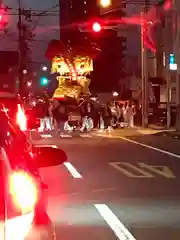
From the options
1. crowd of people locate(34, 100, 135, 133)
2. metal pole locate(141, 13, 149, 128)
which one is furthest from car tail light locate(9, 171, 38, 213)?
metal pole locate(141, 13, 149, 128)

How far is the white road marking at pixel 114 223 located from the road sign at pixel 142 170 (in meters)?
4.79

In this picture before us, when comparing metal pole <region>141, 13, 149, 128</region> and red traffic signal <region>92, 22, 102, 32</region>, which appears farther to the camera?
metal pole <region>141, 13, 149, 128</region>

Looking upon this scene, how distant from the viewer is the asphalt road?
992cm

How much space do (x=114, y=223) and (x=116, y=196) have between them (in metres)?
2.83

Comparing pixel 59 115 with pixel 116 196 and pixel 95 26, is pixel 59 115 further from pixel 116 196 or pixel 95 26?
pixel 116 196

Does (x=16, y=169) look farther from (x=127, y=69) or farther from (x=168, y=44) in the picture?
(x=127, y=69)

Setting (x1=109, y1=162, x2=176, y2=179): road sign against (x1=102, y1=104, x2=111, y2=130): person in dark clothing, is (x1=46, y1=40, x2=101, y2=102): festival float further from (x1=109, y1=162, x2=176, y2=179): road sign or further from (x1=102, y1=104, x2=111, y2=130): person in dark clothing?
(x1=109, y1=162, x2=176, y2=179): road sign

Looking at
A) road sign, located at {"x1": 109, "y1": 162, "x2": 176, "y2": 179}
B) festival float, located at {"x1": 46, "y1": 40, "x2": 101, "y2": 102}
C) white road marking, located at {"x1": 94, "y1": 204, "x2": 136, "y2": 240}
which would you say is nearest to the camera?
white road marking, located at {"x1": 94, "y1": 204, "x2": 136, "y2": 240}

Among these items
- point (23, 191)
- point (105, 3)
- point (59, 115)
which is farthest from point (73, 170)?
point (59, 115)

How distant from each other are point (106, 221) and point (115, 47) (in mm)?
87841

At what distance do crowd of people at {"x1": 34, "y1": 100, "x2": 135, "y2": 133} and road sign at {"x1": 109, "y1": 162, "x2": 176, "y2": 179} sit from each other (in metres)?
20.4

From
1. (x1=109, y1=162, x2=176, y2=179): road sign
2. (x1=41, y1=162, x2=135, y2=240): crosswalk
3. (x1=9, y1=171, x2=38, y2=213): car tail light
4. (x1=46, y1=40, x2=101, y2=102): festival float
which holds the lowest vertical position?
(x1=109, y1=162, x2=176, y2=179): road sign

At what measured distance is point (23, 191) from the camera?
445 centimetres

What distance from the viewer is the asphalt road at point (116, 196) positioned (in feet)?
32.6
